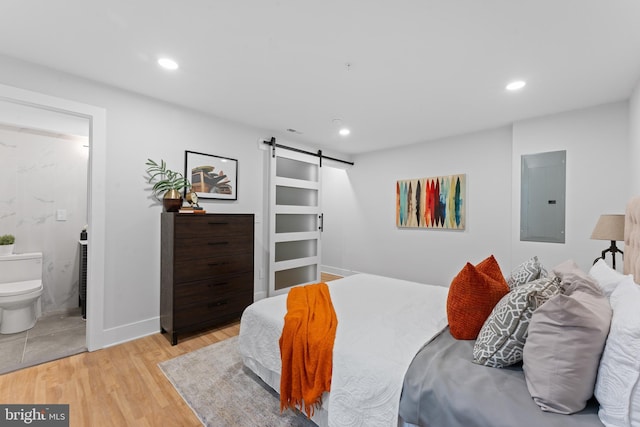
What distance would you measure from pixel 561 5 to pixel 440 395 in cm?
210

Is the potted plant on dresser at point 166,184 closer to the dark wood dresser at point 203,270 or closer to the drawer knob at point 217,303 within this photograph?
the dark wood dresser at point 203,270

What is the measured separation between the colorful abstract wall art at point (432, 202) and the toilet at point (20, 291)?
4.72 m

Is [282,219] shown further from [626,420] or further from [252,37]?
[626,420]

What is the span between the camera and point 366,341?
1.47 m

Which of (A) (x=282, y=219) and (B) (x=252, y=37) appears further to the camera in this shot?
(A) (x=282, y=219)

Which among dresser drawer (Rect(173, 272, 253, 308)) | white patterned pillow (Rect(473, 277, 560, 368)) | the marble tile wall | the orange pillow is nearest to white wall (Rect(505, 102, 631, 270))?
the orange pillow

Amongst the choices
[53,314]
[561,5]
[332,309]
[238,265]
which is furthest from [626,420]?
[53,314]

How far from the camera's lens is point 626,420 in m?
0.85

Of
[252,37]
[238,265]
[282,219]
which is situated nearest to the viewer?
[252,37]

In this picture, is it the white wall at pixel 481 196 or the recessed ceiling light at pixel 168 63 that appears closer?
the recessed ceiling light at pixel 168 63

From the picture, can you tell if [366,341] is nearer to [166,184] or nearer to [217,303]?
[217,303]

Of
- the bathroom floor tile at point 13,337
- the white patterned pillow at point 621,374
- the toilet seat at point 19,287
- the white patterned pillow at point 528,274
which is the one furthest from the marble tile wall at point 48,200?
the white patterned pillow at point 621,374

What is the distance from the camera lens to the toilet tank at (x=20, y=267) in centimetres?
291

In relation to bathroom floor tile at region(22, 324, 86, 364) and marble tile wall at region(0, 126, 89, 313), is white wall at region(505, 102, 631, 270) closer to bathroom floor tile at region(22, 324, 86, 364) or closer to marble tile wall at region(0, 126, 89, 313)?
bathroom floor tile at region(22, 324, 86, 364)
